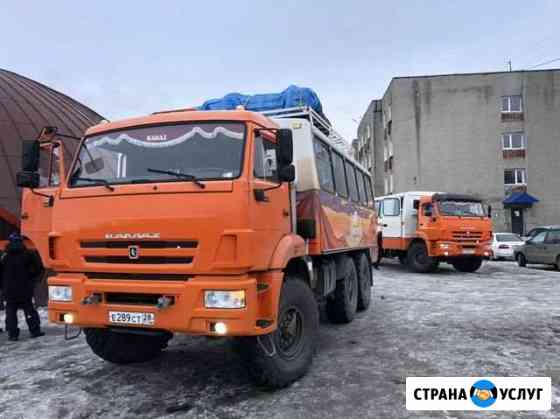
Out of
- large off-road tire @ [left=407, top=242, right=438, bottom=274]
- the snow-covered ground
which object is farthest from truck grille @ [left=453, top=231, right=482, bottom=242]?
the snow-covered ground

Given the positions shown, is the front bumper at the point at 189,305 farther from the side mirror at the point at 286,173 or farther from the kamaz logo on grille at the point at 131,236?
the side mirror at the point at 286,173

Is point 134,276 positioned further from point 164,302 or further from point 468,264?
point 468,264

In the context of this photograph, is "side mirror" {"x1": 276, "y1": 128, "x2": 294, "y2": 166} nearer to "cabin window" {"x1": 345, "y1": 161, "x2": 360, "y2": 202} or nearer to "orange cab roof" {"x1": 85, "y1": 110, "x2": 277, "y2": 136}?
"orange cab roof" {"x1": 85, "y1": 110, "x2": 277, "y2": 136}

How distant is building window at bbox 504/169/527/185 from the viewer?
34.9 m

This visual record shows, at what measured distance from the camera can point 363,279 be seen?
9141mm

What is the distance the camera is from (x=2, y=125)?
1620 centimetres

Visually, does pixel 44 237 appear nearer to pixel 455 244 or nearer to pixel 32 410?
pixel 32 410

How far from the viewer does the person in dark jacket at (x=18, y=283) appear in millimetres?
7453

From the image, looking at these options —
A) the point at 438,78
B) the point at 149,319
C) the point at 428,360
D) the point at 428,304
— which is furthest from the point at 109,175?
the point at 438,78

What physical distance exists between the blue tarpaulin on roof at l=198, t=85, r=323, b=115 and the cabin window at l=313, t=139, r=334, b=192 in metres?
0.74

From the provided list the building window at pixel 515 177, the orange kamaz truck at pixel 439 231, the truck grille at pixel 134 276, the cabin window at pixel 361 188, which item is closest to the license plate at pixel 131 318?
the truck grille at pixel 134 276

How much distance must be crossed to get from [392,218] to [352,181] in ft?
30.6

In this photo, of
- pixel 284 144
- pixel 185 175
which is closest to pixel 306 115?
pixel 284 144

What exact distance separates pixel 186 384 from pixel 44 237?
210 inches
